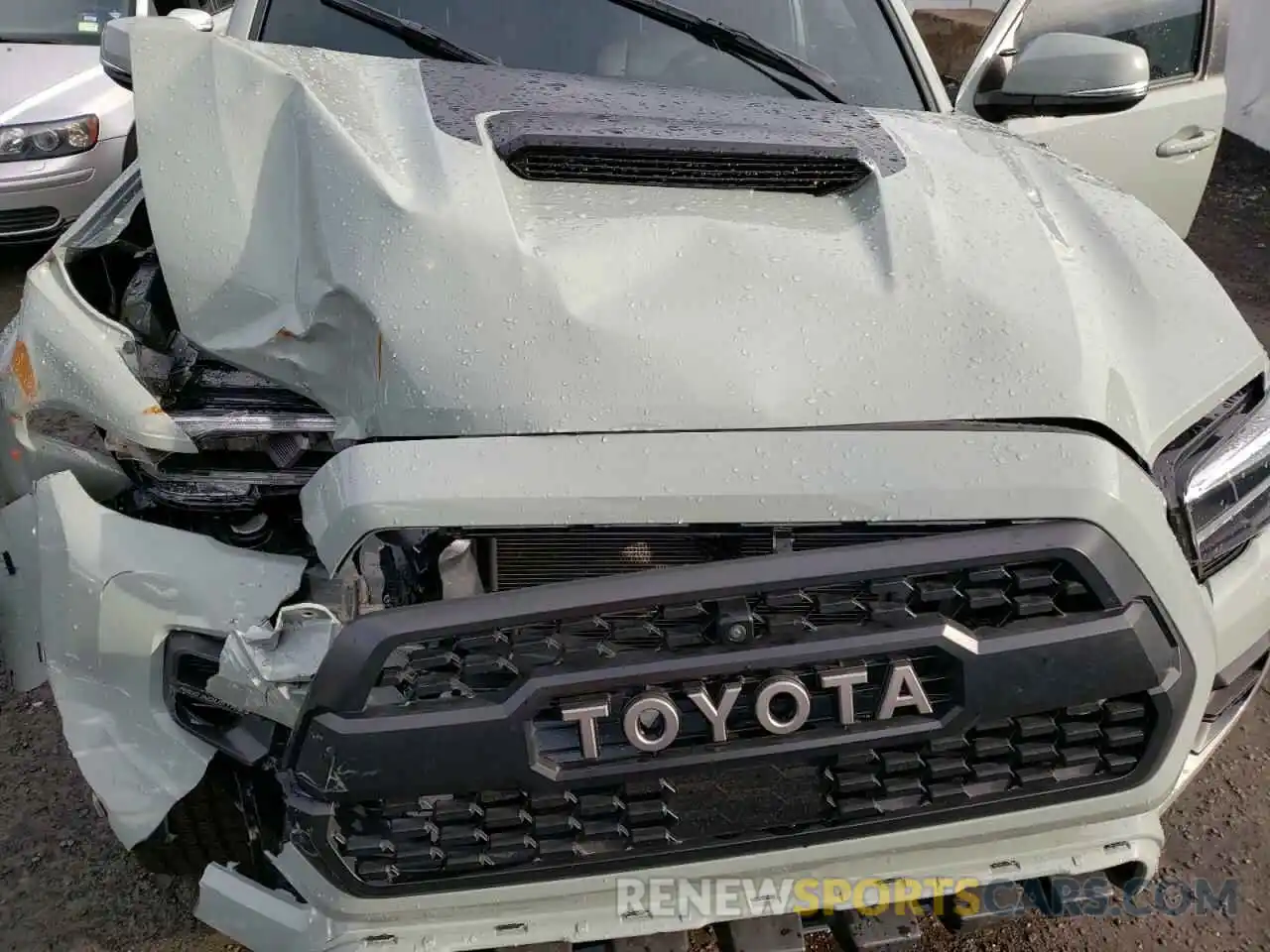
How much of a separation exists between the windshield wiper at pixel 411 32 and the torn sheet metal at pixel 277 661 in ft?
5.12

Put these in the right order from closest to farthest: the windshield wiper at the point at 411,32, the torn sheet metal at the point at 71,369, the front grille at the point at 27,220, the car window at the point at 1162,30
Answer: the torn sheet metal at the point at 71,369 → the windshield wiper at the point at 411,32 → the car window at the point at 1162,30 → the front grille at the point at 27,220

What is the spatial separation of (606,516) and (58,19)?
6067mm

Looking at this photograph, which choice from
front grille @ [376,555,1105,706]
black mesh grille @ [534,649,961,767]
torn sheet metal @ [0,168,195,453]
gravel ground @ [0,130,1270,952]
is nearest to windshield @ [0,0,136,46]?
gravel ground @ [0,130,1270,952]

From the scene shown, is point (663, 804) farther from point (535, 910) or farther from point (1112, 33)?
point (1112, 33)

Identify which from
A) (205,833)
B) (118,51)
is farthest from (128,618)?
(118,51)

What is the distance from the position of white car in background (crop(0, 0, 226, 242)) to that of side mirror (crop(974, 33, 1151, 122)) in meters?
4.50

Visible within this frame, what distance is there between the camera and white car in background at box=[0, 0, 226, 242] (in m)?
5.48

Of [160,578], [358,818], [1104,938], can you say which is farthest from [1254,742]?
[160,578]

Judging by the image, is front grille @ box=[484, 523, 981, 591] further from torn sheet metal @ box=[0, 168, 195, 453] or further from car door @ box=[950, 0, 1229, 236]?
car door @ box=[950, 0, 1229, 236]

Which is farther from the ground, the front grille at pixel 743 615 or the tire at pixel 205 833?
the front grille at pixel 743 615

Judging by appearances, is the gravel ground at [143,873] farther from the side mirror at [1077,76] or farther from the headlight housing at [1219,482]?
the side mirror at [1077,76]

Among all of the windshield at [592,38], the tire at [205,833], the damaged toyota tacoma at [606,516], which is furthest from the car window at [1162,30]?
the tire at [205,833]

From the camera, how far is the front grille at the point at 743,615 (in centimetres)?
156

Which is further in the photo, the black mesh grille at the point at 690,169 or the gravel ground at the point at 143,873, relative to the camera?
the gravel ground at the point at 143,873
